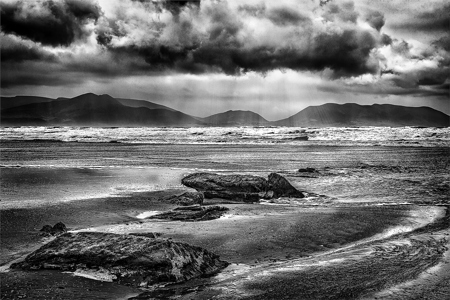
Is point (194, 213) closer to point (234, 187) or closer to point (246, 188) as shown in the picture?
point (234, 187)

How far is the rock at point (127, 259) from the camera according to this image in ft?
15.2

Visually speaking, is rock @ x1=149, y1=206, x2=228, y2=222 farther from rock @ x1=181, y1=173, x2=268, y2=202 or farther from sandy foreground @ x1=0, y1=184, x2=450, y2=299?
rock @ x1=181, y1=173, x2=268, y2=202

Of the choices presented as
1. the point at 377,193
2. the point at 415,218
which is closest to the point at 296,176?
→ the point at 377,193

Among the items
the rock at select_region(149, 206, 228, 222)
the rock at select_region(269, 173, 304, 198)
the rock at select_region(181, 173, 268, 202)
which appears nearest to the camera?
the rock at select_region(149, 206, 228, 222)

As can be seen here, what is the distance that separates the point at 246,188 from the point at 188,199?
2.12 m

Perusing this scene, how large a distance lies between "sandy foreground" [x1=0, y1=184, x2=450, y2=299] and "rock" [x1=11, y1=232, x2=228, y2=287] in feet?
A: 0.59

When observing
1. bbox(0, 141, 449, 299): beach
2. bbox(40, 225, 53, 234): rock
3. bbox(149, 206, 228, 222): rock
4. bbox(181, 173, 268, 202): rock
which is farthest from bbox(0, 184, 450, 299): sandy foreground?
bbox(181, 173, 268, 202): rock

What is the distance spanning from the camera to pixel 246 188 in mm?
11477

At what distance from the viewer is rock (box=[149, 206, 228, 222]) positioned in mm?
8250

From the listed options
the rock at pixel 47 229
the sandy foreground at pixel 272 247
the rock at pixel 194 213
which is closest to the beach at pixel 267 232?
the sandy foreground at pixel 272 247

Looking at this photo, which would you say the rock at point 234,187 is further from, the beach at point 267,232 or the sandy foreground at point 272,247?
the sandy foreground at point 272,247

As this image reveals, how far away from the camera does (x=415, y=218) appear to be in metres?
8.58

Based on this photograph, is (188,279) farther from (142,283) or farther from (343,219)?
(343,219)

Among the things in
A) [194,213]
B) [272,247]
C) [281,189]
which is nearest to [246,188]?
[281,189]
